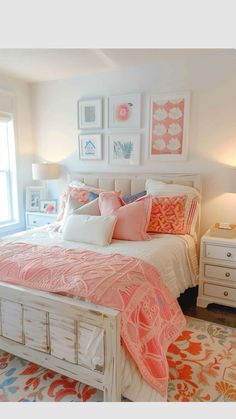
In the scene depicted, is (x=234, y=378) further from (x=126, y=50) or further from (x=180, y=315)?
(x=126, y=50)

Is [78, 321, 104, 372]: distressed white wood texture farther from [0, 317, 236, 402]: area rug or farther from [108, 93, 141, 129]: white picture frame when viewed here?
[108, 93, 141, 129]: white picture frame

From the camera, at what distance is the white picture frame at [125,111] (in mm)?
3215

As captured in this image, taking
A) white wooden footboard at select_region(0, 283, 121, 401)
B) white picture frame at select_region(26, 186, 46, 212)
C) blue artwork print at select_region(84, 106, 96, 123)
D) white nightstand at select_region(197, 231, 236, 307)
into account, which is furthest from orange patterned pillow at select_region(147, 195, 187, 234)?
white picture frame at select_region(26, 186, 46, 212)

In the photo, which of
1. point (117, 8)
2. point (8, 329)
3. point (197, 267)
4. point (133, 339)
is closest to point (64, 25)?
point (117, 8)

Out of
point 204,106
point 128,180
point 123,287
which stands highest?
point 204,106

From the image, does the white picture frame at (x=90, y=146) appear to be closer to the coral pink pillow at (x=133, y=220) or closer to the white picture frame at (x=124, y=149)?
the white picture frame at (x=124, y=149)

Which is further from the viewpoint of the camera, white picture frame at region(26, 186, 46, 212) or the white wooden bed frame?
white picture frame at region(26, 186, 46, 212)

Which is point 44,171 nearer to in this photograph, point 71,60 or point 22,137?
point 22,137

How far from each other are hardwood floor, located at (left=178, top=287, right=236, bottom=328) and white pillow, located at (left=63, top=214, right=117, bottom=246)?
1.00m

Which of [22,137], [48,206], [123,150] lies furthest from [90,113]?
[48,206]

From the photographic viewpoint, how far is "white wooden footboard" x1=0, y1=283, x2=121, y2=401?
4.63 ft

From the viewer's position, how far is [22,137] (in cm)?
385

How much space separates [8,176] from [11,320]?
2.48 meters

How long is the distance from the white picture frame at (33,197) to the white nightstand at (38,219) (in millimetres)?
91
